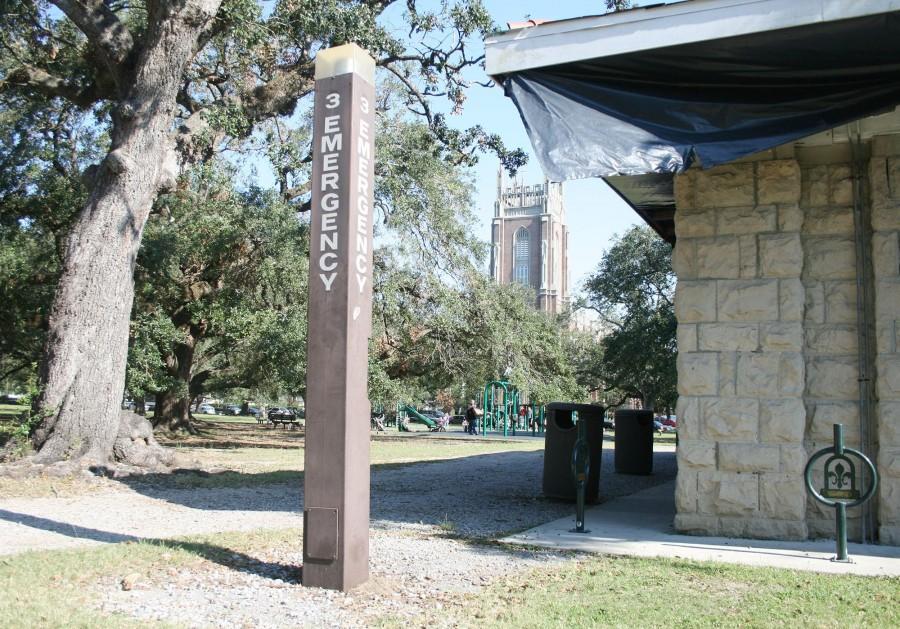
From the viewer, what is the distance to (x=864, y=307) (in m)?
7.26

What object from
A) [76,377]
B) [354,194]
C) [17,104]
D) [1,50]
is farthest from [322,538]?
[17,104]

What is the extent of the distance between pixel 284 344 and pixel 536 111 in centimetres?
1416

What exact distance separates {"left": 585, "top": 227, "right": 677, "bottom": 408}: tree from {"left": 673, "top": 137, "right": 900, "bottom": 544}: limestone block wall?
84.1 feet

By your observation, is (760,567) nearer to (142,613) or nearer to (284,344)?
(142,613)

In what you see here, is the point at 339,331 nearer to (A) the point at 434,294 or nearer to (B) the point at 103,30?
(B) the point at 103,30

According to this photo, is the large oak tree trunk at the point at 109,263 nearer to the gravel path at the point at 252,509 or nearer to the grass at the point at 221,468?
the grass at the point at 221,468

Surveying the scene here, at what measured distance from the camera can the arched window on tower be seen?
124 metres

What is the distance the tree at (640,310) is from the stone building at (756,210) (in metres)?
25.7

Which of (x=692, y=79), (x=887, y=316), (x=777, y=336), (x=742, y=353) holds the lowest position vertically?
(x=742, y=353)

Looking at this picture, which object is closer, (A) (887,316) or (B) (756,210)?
(A) (887,316)

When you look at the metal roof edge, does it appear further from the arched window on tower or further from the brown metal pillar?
the arched window on tower

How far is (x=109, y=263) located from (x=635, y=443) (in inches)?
391

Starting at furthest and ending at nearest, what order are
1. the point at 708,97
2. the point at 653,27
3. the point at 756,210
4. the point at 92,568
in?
the point at 756,210 < the point at 708,97 < the point at 653,27 < the point at 92,568

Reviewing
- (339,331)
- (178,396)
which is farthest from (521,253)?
(339,331)
